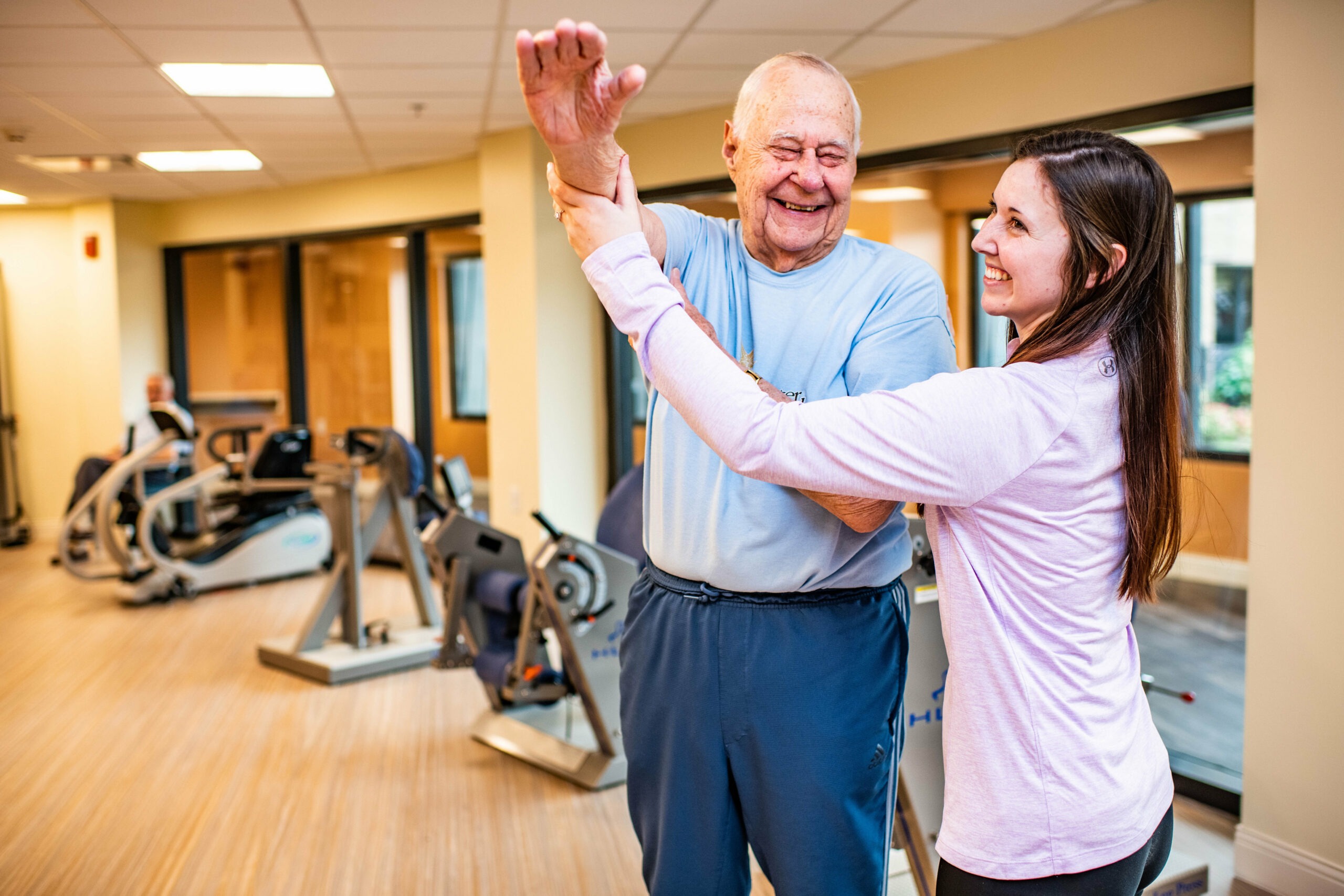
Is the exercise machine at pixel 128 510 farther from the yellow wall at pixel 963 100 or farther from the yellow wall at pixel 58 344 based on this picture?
the yellow wall at pixel 963 100

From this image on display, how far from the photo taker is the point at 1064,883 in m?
1.03

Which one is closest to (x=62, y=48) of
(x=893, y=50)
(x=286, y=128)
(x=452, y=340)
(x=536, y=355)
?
(x=286, y=128)

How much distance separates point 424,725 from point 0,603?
370 cm

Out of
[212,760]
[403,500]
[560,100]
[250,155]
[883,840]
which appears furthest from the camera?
[250,155]

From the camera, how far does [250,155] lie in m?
5.84

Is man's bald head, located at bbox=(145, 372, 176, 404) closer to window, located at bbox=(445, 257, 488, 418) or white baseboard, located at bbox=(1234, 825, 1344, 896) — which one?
window, located at bbox=(445, 257, 488, 418)

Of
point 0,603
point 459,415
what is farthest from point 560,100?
point 459,415

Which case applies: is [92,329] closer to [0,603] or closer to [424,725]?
[0,603]

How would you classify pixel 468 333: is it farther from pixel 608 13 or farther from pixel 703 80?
pixel 608 13

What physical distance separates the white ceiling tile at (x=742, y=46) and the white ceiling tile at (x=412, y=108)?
117cm

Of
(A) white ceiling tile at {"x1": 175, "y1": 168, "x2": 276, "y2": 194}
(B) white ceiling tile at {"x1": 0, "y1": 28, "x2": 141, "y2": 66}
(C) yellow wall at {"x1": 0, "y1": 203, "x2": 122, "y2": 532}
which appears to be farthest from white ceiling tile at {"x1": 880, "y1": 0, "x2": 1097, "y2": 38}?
(C) yellow wall at {"x1": 0, "y1": 203, "x2": 122, "y2": 532}

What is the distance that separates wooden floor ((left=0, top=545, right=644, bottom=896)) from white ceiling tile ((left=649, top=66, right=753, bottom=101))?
2.83m

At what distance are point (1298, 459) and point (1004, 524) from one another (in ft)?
6.53

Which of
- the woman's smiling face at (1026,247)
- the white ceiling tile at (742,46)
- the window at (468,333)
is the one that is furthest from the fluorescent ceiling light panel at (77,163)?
the woman's smiling face at (1026,247)
